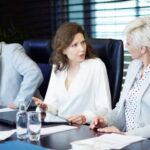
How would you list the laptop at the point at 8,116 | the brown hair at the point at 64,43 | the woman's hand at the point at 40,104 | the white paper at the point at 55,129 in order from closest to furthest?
the white paper at the point at 55,129 → the laptop at the point at 8,116 → the woman's hand at the point at 40,104 → the brown hair at the point at 64,43

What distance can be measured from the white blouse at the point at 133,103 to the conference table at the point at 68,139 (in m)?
0.32

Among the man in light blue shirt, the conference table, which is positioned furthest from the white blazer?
the man in light blue shirt

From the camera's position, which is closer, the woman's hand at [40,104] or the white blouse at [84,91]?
the woman's hand at [40,104]

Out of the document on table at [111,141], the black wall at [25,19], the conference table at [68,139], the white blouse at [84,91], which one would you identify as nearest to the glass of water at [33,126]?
the conference table at [68,139]

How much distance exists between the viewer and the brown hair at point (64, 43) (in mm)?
2703

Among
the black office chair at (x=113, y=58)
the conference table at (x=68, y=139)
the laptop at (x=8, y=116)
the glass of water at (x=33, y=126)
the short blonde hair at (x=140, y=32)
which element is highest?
the short blonde hair at (x=140, y=32)

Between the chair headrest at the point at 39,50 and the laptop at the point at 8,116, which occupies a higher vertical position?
the chair headrest at the point at 39,50

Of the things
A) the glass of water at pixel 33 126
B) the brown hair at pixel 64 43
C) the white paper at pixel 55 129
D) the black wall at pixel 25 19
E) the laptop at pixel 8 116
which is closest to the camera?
the glass of water at pixel 33 126

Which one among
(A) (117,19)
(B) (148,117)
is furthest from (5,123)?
(A) (117,19)

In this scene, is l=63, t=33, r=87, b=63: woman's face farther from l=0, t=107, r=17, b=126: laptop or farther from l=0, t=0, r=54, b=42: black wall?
l=0, t=0, r=54, b=42: black wall

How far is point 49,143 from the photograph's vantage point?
1.69 meters

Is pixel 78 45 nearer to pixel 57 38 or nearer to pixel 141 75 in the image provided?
pixel 57 38

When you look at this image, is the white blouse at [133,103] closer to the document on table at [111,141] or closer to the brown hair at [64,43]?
the document on table at [111,141]

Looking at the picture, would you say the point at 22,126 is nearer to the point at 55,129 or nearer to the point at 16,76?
the point at 55,129
